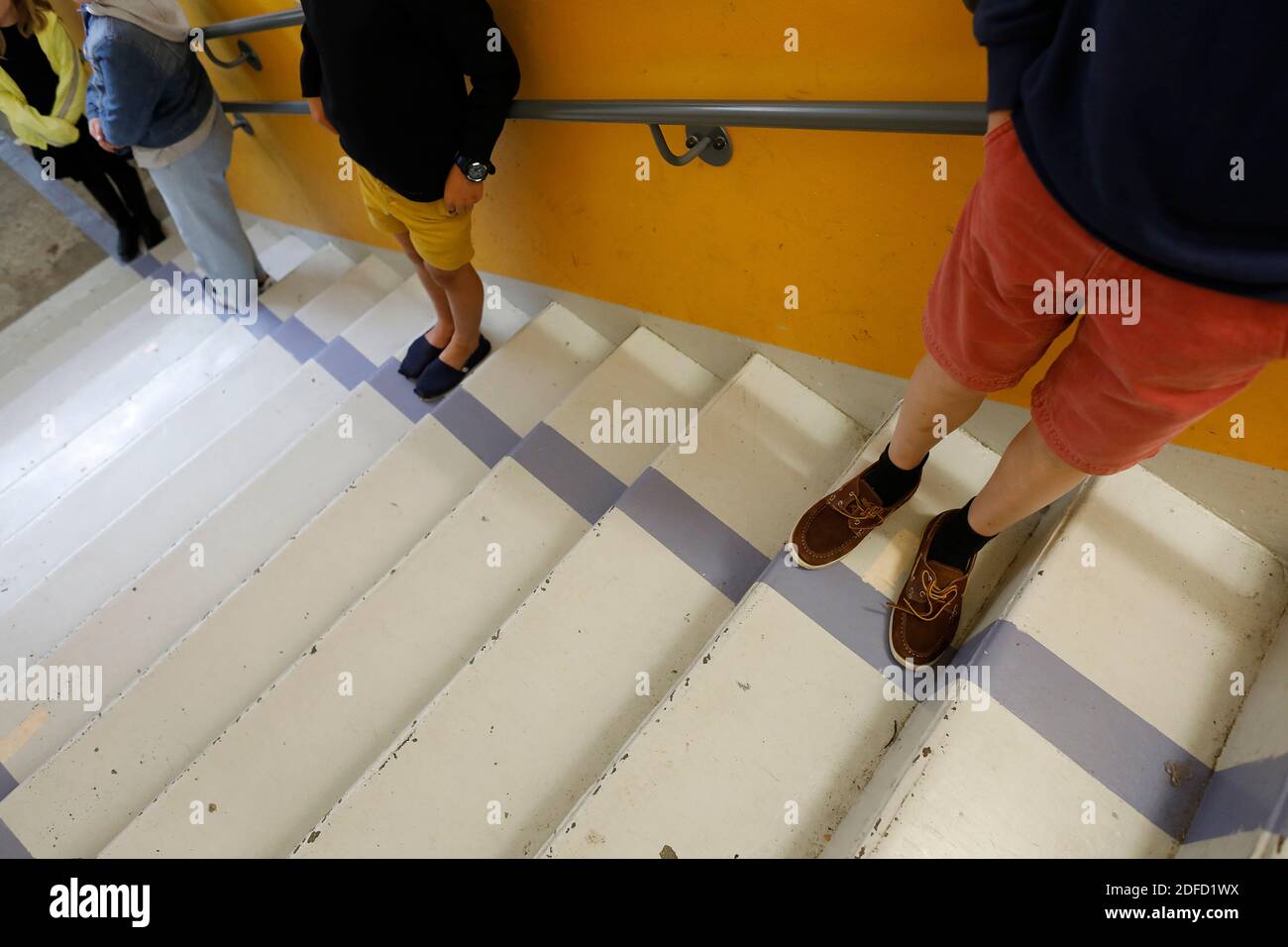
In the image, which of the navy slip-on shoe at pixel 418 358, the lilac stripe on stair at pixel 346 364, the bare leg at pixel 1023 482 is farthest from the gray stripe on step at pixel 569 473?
the lilac stripe on stair at pixel 346 364

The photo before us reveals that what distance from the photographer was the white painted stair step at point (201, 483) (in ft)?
6.80

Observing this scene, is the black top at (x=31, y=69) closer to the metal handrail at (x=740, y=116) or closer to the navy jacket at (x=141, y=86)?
the navy jacket at (x=141, y=86)

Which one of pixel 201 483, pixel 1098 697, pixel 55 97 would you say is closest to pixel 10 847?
pixel 201 483

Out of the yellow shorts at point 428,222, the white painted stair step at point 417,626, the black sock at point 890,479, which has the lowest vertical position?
the white painted stair step at point 417,626

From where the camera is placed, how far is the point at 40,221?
3930 mm

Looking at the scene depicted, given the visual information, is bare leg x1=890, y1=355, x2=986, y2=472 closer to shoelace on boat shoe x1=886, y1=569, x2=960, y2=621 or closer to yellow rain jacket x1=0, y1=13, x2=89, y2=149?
shoelace on boat shoe x1=886, y1=569, x2=960, y2=621

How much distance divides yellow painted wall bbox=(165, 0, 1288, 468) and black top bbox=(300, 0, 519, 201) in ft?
0.22

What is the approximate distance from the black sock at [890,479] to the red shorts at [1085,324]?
322 mm

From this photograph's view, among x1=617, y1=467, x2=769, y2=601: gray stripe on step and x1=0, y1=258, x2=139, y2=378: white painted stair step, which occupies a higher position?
x1=617, y1=467, x2=769, y2=601: gray stripe on step

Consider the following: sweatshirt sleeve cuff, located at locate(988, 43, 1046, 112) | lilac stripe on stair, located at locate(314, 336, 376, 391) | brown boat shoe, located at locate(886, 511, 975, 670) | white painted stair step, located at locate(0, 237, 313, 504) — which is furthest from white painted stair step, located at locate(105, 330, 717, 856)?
white painted stair step, located at locate(0, 237, 313, 504)

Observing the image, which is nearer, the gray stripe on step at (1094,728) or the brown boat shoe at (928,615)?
the gray stripe on step at (1094,728)

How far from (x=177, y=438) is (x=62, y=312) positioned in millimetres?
1714

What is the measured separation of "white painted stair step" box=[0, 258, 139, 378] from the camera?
350 centimetres

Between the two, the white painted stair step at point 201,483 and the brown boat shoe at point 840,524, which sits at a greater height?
the brown boat shoe at point 840,524
